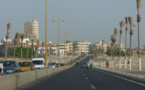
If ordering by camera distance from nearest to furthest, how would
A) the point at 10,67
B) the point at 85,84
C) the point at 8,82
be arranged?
the point at 8,82
the point at 85,84
the point at 10,67

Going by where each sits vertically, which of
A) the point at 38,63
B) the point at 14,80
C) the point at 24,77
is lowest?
the point at 38,63

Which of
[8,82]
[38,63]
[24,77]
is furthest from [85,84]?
[38,63]

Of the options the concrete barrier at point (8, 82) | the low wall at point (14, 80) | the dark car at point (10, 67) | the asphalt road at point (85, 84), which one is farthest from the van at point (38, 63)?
the concrete barrier at point (8, 82)

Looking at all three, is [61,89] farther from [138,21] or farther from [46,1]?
[138,21]

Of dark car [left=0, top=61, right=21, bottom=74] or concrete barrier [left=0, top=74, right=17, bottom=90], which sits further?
dark car [left=0, top=61, right=21, bottom=74]

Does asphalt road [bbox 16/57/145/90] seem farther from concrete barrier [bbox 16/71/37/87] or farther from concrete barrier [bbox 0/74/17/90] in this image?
concrete barrier [bbox 0/74/17/90]

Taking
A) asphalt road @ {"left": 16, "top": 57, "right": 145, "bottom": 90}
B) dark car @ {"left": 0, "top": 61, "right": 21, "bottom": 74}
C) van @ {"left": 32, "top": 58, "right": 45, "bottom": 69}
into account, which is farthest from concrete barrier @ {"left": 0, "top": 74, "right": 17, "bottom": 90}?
van @ {"left": 32, "top": 58, "right": 45, "bottom": 69}

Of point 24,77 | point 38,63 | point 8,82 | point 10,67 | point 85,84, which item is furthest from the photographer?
point 38,63

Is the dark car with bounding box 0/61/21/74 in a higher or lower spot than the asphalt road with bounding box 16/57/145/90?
higher

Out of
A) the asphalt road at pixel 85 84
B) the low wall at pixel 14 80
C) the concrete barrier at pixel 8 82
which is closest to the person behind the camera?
the concrete barrier at pixel 8 82

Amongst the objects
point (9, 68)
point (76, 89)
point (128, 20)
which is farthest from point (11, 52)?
point (76, 89)

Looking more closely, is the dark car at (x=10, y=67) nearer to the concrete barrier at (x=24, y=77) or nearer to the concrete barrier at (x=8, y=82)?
the concrete barrier at (x=24, y=77)

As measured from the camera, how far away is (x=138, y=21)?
58.5 metres

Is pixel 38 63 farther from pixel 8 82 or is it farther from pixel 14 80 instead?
pixel 8 82
